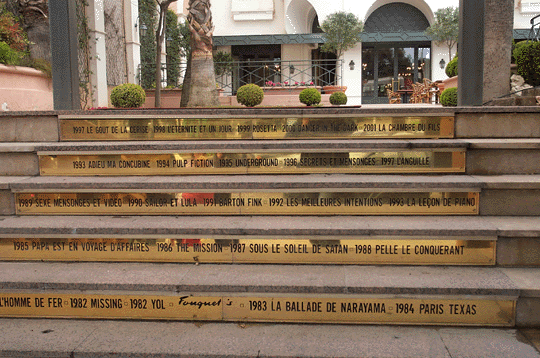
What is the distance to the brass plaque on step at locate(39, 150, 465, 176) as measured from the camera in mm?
3719

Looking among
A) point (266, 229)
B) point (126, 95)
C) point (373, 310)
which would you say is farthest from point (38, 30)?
point (373, 310)

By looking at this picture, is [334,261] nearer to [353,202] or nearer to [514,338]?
[353,202]

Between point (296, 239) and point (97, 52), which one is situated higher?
point (97, 52)

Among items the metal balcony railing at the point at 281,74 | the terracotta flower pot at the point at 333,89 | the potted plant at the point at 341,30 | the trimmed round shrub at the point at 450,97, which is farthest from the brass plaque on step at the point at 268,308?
the potted plant at the point at 341,30

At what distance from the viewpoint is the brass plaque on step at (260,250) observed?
3098 mm

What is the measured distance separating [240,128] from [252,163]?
478 millimetres

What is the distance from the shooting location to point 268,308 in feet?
9.39

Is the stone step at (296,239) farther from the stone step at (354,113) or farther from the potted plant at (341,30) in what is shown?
the potted plant at (341,30)

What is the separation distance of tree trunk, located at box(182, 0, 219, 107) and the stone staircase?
757 cm

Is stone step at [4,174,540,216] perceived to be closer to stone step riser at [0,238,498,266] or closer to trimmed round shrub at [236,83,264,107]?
stone step riser at [0,238,498,266]

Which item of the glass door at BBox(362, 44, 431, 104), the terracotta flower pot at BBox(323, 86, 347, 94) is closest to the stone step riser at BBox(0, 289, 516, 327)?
the terracotta flower pot at BBox(323, 86, 347, 94)

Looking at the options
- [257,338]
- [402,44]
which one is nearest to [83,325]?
[257,338]

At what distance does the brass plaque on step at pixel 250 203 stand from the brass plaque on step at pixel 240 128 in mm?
797

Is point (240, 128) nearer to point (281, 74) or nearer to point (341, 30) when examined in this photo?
point (281, 74)
